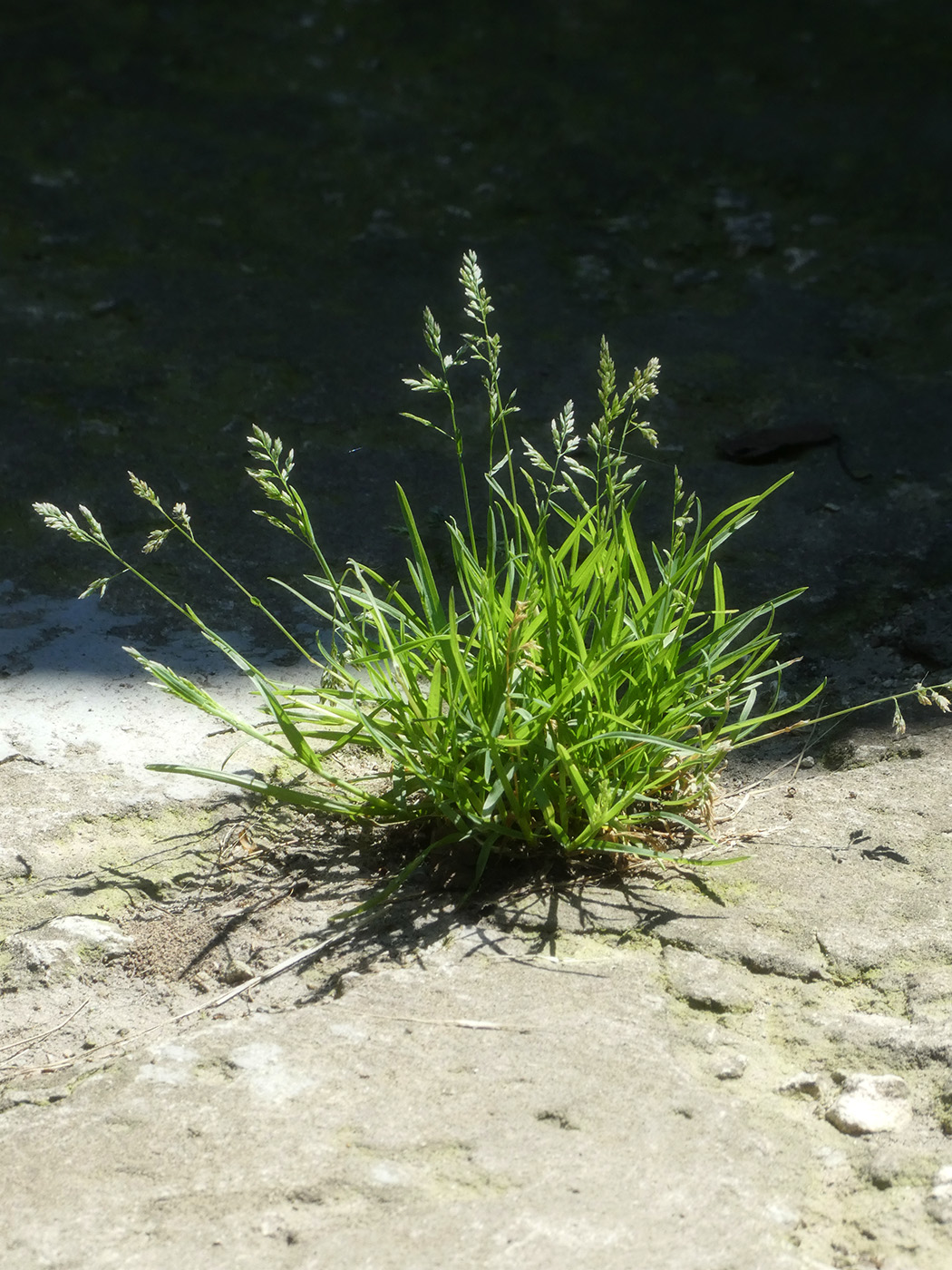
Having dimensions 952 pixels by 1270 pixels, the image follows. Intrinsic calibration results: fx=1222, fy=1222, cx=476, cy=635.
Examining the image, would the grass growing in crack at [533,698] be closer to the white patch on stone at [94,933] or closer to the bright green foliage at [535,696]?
the bright green foliage at [535,696]

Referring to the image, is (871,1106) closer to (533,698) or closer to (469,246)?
(533,698)

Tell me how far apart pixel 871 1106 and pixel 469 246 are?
270 centimetres

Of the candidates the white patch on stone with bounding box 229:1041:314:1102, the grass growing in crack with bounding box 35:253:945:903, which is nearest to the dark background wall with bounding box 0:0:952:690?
the grass growing in crack with bounding box 35:253:945:903

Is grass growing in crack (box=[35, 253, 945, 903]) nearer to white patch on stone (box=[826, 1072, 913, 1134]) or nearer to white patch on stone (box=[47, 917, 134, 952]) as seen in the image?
white patch on stone (box=[47, 917, 134, 952])

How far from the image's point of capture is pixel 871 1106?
3.94ft

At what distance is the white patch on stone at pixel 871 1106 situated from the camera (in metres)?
1.18

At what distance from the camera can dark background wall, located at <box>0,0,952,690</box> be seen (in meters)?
2.50

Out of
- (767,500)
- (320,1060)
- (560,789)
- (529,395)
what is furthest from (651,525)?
(320,1060)

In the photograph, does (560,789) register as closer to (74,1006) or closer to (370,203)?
(74,1006)

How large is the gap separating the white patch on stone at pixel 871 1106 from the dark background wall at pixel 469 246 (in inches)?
37.7

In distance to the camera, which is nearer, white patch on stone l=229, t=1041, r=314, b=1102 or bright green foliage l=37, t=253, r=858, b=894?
white patch on stone l=229, t=1041, r=314, b=1102

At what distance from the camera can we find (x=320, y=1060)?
127 cm

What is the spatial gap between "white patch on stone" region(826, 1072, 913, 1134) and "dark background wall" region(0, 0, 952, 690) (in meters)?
0.96

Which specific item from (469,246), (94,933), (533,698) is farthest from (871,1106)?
(469,246)
